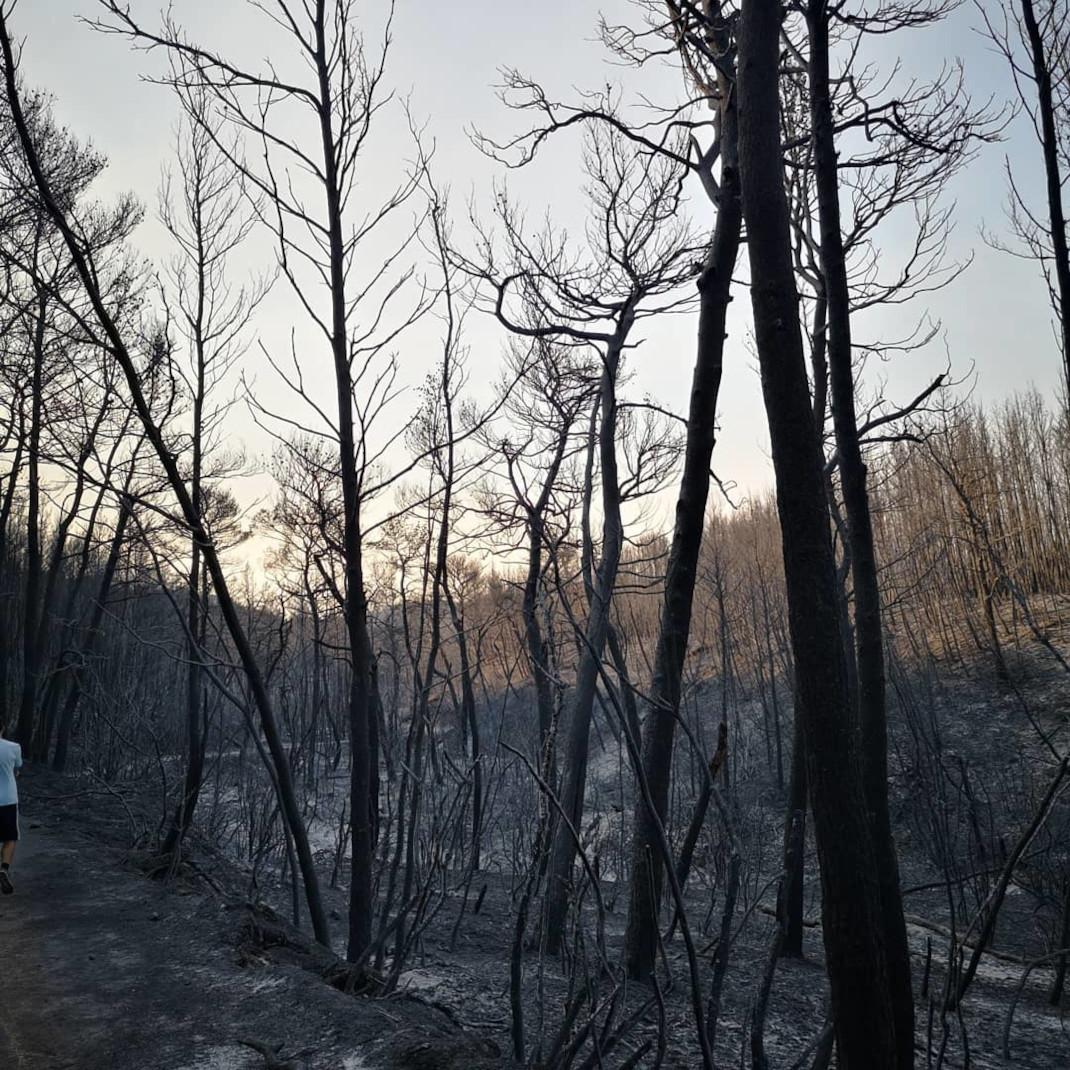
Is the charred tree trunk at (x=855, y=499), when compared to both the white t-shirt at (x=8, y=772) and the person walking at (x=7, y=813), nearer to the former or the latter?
the person walking at (x=7, y=813)

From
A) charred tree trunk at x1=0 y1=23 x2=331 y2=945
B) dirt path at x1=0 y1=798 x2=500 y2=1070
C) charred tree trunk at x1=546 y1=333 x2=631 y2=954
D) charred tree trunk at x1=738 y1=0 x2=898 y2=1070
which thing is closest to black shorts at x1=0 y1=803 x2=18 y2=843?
dirt path at x1=0 y1=798 x2=500 y2=1070

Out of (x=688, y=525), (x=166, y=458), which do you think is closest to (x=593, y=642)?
(x=688, y=525)

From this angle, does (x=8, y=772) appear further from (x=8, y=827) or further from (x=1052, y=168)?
(x=1052, y=168)

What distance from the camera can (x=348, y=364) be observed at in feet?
17.7

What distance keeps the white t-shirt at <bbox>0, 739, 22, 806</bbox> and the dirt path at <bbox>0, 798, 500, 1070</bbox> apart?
3.42 feet

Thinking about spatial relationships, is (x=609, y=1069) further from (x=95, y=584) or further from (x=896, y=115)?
(x=95, y=584)

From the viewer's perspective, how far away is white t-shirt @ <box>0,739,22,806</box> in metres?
7.43

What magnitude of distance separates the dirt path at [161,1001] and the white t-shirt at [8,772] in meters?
1.04

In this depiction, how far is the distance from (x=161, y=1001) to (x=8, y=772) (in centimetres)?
412

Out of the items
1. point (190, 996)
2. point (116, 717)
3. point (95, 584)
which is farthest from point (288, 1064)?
point (95, 584)

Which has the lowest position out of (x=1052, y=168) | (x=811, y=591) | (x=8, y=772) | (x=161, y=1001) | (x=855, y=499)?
(x=161, y=1001)

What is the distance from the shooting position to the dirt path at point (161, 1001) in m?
3.71

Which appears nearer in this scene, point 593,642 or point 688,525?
point 688,525

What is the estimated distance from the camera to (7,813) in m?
7.30
